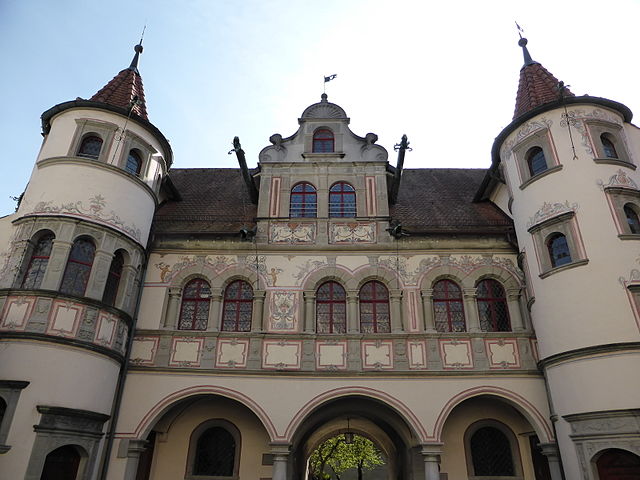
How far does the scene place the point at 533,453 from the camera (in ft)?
42.1

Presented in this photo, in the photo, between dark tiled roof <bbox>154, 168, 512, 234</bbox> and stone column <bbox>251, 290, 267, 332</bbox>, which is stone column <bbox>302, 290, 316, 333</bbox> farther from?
dark tiled roof <bbox>154, 168, 512, 234</bbox>

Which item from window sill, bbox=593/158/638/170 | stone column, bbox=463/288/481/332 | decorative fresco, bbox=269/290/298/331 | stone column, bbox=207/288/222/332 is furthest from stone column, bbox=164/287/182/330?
window sill, bbox=593/158/638/170

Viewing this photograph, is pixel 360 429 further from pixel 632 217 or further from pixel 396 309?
pixel 632 217

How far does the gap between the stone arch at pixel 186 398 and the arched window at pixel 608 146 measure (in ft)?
37.9

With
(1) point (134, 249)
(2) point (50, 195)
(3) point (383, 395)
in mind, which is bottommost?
(3) point (383, 395)

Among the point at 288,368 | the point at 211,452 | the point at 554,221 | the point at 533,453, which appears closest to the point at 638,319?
the point at 554,221

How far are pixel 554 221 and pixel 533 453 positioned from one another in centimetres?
622

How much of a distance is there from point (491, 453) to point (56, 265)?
12478 mm

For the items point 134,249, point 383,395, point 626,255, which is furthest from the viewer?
point 134,249

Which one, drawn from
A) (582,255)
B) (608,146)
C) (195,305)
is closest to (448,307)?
(582,255)

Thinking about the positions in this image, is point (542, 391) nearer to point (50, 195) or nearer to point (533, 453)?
point (533, 453)

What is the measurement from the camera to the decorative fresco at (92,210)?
12297 mm

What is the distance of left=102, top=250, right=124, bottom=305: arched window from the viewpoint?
12.5 metres

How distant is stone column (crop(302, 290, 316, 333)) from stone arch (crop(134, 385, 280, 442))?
2382 mm
